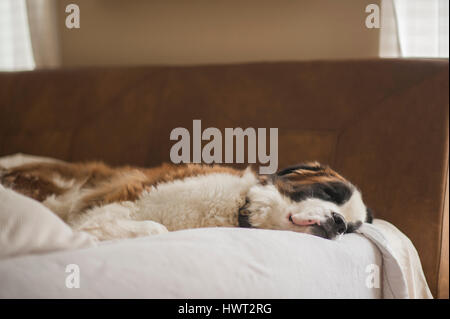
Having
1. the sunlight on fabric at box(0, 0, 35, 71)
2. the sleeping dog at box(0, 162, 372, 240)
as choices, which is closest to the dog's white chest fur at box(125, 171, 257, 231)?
the sleeping dog at box(0, 162, 372, 240)

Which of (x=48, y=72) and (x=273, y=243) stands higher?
(x=48, y=72)

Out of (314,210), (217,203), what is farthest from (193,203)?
(314,210)

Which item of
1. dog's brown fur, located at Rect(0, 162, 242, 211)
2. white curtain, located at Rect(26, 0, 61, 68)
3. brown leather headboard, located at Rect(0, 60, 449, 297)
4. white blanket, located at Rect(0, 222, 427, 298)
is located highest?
white curtain, located at Rect(26, 0, 61, 68)

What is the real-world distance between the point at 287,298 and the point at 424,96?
1.27m

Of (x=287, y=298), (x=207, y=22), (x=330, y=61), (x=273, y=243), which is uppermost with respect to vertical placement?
(x=207, y=22)

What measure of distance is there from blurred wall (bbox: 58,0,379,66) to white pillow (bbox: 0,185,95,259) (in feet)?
6.28

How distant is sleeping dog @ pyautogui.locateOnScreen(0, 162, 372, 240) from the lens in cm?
129

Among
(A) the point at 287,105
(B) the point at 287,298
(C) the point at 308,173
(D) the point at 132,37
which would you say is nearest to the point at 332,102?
(A) the point at 287,105

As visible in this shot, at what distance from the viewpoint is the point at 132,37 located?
2803 millimetres

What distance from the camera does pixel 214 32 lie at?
103 inches

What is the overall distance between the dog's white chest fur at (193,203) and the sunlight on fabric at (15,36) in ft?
6.94

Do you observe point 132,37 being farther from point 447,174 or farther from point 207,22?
point 447,174

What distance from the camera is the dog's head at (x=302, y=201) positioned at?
131cm

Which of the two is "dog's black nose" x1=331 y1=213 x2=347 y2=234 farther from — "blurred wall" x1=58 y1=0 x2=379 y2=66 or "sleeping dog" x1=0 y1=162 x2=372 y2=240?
"blurred wall" x1=58 y1=0 x2=379 y2=66
